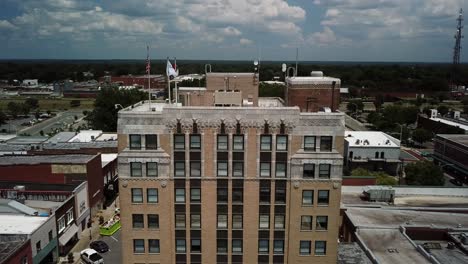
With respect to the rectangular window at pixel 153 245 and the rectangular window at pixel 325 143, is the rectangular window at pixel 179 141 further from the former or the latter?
the rectangular window at pixel 325 143

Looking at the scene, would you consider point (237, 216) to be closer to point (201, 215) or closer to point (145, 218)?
point (201, 215)

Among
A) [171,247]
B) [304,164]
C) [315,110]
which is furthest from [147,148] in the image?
[315,110]

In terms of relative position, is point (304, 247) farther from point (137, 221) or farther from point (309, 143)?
point (137, 221)

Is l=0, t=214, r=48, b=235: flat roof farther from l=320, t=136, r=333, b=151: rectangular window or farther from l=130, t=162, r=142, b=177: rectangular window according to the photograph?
l=320, t=136, r=333, b=151: rectangular window

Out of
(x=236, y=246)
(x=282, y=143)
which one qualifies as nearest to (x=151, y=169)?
(x=236, y=246)

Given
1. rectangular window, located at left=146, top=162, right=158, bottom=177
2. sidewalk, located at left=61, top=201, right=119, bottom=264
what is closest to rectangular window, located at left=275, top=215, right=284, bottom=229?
rectangular window, located at left=146, top=162, right=158, bottom=177

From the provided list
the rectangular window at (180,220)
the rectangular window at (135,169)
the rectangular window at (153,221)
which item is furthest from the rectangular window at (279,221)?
the rectangular window at (135,169)
